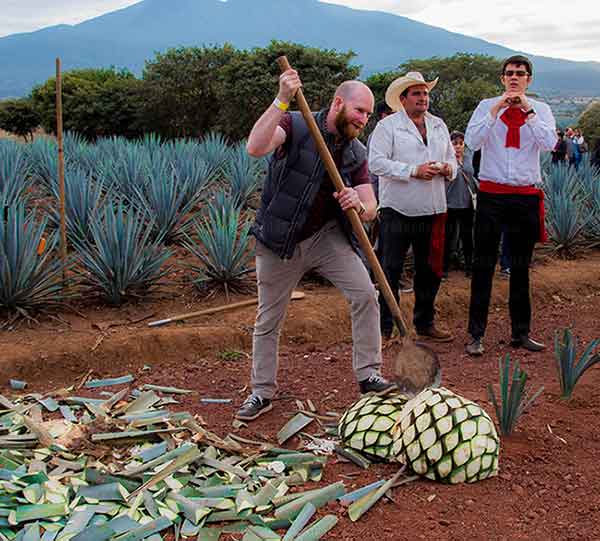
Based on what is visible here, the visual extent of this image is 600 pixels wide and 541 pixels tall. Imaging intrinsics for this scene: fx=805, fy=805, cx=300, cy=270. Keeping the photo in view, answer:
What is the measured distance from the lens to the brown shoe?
6.02 m

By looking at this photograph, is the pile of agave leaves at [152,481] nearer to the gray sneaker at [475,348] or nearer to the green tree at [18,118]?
the gray sneaker at [475,348]

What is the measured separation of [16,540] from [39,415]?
120 cm

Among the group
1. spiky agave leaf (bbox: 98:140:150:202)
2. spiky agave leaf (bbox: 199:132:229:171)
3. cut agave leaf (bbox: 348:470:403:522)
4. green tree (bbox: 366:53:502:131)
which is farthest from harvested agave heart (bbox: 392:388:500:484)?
green tree (bbox: 366:53:502:131)

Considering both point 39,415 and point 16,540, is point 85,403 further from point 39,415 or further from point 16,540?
point 16,540

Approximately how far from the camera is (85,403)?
4.20 m

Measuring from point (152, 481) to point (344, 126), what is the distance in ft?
6.17

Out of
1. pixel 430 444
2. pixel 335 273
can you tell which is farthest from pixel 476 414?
pixel 335 273

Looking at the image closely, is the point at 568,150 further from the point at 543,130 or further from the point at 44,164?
the point at 543,130

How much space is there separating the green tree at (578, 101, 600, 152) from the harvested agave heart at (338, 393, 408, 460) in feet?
51.7

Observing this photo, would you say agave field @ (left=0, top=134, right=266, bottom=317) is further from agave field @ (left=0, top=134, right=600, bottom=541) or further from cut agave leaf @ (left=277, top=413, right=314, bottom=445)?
cut agave leaf @ (left=277, top=413, right=314, bottom=445)

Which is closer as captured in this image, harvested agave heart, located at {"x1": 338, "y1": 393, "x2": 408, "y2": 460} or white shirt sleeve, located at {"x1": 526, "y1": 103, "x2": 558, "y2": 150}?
harvested agave heart, located at {"x1": 338, "y1": 393, "x2": 408, "y2": 460}

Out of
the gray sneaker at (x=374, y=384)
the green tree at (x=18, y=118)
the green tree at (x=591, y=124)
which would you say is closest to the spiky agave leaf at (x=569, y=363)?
the gray sneaker at (x=374, y=384)

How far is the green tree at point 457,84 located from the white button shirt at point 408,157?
32.7 feet

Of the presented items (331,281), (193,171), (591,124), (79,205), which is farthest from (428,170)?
(591,124)
